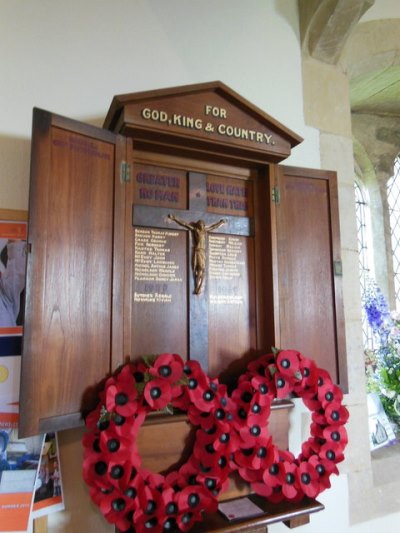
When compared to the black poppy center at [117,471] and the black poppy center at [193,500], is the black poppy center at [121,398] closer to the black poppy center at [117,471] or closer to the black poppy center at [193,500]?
the black poppy center at [117,471]

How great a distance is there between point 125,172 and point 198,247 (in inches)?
13.7

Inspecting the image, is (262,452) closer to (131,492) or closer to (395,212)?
(131,492)

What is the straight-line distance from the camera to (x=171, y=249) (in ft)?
4.31

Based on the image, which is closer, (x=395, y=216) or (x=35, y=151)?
(x=35, y=151)

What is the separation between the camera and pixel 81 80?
145 centimetres

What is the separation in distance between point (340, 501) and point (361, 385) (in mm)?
515

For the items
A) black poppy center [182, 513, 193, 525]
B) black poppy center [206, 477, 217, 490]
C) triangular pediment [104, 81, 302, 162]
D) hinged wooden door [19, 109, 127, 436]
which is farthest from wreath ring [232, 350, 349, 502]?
triangular pediment [104, 81, 302, 162]

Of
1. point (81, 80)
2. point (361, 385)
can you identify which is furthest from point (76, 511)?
point (81, 80)

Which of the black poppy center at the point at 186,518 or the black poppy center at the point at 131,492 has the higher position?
the black poppy center at the point at 131,492

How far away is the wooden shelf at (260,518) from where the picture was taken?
3.54 ft

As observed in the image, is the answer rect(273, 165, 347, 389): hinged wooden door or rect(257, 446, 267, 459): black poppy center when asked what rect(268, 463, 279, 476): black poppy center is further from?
rect(273, 165, 347, 389): hinged wooden door

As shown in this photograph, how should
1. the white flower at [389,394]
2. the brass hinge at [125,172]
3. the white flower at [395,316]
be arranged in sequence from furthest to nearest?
the white flower at [395,316]
the white flower at [389,394]
the brass hinge at [125,172]

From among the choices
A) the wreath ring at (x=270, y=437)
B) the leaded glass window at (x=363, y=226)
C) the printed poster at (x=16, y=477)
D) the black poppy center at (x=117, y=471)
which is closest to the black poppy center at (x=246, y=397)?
the wreath ring at (x=270, y=437)

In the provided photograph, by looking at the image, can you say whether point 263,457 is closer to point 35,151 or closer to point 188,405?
point 188,405
